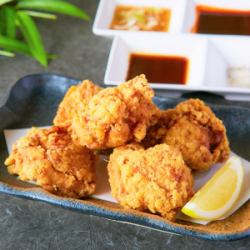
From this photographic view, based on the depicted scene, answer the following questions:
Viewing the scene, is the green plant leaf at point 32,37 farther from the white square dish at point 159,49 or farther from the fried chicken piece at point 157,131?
the fried chicken piece at point 157,131

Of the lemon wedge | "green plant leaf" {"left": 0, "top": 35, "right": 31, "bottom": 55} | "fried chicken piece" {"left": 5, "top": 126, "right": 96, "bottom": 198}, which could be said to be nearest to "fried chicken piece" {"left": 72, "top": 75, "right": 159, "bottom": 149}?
"fried chicken piece" {"left": 5, "top": 126, "right": 96, "bottom": 198}

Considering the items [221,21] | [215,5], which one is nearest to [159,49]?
[221,21]

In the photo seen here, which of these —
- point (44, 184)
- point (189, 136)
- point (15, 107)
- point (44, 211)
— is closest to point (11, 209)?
point (44, 211)

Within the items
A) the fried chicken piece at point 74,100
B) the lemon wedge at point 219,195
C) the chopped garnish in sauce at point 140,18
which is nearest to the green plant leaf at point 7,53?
the chopped garnish in sauce at point 140,18

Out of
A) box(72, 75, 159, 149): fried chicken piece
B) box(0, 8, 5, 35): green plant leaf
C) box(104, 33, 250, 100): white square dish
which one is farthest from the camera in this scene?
box(0, 8, 5, 35): green plant leaf

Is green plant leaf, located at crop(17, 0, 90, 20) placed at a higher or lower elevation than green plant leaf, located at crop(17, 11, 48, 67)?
higher

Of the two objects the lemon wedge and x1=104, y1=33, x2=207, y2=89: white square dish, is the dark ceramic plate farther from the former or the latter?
x1=104, y1=33, x2=207, y2=89: white square dish
